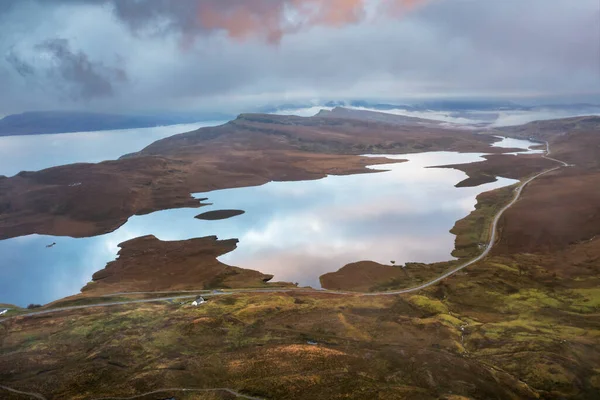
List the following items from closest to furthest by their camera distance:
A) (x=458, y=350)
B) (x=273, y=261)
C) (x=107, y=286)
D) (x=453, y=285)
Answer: (x=458, y=350), (x=453, y=285), (x=107, y=286), (x=273, y=261)

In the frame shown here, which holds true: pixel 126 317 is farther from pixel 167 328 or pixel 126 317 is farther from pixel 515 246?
pixel 515 246

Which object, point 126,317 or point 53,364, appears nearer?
point 53,364

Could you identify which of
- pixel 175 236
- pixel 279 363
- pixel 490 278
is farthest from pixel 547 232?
pixel 175 236

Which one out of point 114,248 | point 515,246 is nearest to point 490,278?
point 515,246

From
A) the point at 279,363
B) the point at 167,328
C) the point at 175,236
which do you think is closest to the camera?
the point at 279,363

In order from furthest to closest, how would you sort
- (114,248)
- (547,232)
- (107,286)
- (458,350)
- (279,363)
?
(114,248), (547,232), (107,286), (458,350), (279,363)

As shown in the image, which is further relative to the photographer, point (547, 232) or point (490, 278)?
point (547, 232)

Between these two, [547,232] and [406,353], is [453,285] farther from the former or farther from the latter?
[547,232]

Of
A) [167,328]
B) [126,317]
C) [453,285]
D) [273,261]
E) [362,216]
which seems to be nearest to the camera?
[167,328]
